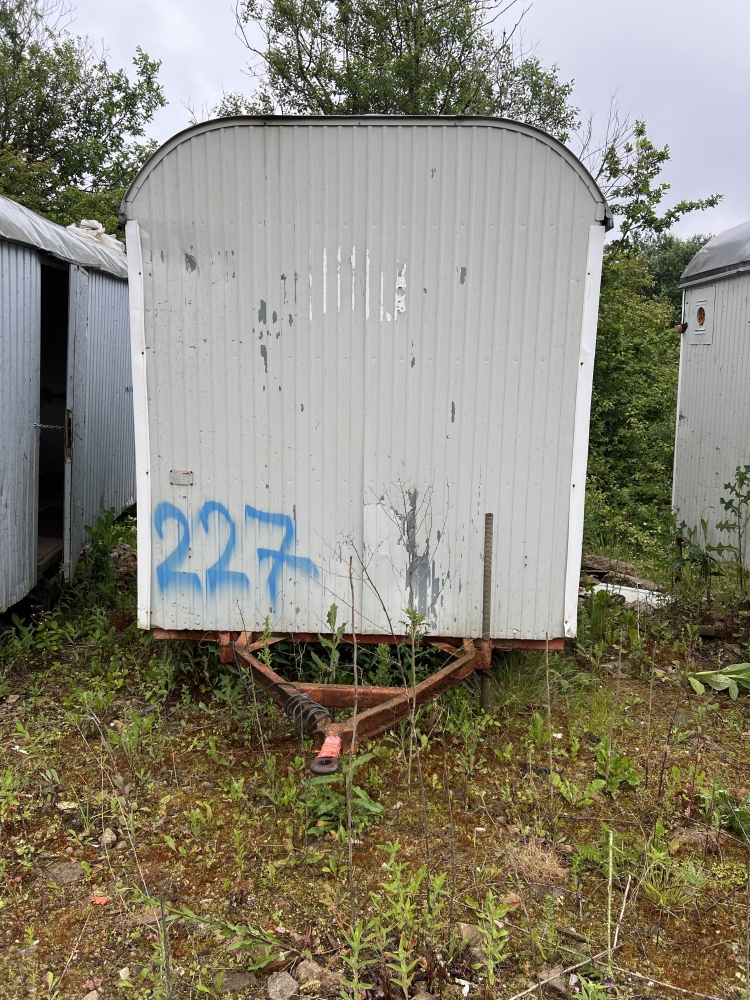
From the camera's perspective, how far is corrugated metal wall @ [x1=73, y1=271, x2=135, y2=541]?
243 inches

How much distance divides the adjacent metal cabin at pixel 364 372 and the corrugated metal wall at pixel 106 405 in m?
2.42

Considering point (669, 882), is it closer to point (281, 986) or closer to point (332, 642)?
point (281, 986)

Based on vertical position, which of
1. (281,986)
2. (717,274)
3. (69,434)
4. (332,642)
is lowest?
(281,986)

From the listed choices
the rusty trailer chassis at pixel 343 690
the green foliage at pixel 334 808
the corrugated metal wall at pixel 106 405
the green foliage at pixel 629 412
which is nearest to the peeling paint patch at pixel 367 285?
the rusty trailer chassis at pixel 343 690

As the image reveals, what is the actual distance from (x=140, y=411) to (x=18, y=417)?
140 cm

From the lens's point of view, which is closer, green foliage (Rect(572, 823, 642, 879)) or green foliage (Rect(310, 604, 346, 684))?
green foliage (Rect(572, 823, 642, 879))

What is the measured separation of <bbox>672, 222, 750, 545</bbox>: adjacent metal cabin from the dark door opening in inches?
218

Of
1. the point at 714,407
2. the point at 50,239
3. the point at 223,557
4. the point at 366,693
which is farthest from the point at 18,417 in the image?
the point at 714,407

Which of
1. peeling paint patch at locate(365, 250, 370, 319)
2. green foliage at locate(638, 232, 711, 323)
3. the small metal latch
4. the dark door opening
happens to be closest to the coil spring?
peeling paint patch at locate(365, 250, 370, 319)

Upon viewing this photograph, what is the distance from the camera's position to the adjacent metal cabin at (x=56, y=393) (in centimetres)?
468

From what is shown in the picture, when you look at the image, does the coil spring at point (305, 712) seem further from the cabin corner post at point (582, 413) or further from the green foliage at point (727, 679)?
the green foliage at point (727, 679)

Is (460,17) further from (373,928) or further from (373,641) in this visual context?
(373,928)

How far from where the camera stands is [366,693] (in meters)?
3.73

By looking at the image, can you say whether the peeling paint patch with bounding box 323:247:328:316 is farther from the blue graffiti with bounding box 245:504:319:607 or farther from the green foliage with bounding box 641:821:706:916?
the green foliage with bounding box 641:821:706:916
